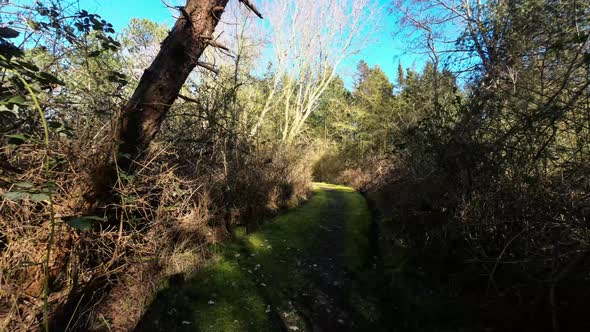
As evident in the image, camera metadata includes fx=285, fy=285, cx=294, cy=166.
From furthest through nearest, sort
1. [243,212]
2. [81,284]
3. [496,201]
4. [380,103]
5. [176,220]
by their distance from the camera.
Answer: [380,103]
[243,212]
[176,220]
[496,201]
[81,284]

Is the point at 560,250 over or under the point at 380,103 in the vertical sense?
under

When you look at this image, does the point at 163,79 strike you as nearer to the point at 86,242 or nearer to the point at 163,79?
the point at 163,79

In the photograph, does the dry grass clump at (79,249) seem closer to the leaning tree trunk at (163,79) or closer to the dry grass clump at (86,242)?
the dry grass clump at (86,242)

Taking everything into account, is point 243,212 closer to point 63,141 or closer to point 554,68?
point 63,141

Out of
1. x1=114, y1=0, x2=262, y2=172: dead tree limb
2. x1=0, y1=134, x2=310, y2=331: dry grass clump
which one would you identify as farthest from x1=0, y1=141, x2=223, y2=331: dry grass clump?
x1=114, y1=0, x2=262, y2=172: dead tree limb

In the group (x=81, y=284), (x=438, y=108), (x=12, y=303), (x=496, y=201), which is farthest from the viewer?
(x=438, y=108)

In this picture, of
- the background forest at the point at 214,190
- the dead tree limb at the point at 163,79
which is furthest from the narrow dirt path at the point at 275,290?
the dead tree limb at the point at 163,79

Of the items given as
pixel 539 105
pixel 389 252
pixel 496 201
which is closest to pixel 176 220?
pixel 389 252

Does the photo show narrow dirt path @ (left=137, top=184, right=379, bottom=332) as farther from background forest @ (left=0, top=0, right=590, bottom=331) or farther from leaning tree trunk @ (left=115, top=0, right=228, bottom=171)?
leaning tree trunk @ (left=115, top=0, right=228, bottom=171)

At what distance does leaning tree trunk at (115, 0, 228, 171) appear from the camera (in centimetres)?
241

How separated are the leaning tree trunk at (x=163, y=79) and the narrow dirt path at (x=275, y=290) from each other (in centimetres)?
130

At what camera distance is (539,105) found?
2.21m

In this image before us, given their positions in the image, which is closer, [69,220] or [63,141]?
[69,220]

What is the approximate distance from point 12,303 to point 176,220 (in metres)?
1.33
